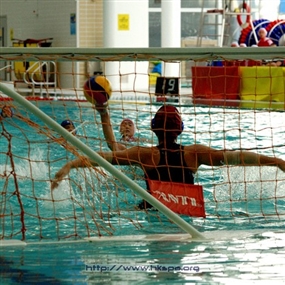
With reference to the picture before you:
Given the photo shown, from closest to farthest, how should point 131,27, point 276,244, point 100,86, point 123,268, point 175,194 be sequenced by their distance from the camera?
point 123,268, point 276,244, point 175,194, point 100,86, point 131,27

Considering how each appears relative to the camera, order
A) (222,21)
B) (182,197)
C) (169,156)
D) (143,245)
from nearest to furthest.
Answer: (143,245) → (182,197) → (169,156) → (222,21)

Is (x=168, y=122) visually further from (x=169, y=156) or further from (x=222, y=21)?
(x=222, y=21)

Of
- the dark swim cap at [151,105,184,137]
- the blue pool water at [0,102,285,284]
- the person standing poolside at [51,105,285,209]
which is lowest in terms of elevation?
the blue pool water at [0,102,285,284]

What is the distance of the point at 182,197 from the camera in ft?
14.5

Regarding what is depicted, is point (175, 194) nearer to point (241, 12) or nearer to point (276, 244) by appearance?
point (276, 244)

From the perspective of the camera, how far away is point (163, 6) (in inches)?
607

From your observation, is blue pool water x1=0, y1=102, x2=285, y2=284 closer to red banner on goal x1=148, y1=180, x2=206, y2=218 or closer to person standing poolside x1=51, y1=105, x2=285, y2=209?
red banner on goal x1=148, y1=180, x2=206, y2=218

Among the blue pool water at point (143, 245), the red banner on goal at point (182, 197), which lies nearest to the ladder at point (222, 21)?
the blue pool water at point (143, 245)

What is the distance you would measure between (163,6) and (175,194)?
37.5ft

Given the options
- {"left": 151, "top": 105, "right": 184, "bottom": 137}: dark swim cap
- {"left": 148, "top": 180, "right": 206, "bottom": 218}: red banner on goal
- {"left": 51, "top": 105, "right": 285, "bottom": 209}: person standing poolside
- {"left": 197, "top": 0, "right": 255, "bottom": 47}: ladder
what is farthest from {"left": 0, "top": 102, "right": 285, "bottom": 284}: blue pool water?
{"left": 197, "top": 0, "right": 255, "bottom": 47}: ladder

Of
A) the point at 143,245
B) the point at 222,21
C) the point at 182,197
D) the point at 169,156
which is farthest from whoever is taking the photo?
the point at 222,21

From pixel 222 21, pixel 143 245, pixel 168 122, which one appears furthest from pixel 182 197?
pixel 222 21

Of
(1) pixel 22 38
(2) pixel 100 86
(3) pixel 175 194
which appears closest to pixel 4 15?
(1) pixel 22 38

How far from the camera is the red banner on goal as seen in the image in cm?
439
